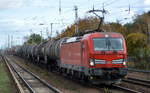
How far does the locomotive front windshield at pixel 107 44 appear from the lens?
18.7 metres

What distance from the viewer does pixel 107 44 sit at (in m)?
18.8

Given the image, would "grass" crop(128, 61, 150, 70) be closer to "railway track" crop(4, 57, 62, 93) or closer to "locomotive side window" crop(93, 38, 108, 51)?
"railway track" crop(4, 57, 62, 93)

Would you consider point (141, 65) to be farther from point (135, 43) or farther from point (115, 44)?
point (115, 44)

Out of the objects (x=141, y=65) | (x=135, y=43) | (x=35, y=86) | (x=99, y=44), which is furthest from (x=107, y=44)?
(x=135, y=43)

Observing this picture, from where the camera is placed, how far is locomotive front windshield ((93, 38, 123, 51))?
18.7 m

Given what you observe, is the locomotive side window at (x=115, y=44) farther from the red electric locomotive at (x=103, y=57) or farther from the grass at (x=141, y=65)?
the grass at (x=141, y=65)

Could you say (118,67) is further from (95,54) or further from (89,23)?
(89,23)

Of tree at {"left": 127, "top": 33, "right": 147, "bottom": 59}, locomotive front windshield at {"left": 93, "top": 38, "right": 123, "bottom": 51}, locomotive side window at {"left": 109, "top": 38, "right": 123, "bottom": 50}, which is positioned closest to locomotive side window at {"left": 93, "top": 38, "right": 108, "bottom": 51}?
locomotive front windshield at {"left": 93, "top": 38, "right": 123, "bottom": 51}

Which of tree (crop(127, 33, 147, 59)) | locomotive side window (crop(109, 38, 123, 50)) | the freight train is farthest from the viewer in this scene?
tree (crop(127, 33, 147, 59))

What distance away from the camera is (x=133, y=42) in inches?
1599

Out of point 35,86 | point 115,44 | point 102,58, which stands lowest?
point 35,86

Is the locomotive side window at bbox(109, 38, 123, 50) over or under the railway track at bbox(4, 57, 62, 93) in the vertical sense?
over

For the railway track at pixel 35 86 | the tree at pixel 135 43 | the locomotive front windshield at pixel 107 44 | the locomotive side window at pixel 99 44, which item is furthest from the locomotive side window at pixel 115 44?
the tree at pixel 135 43

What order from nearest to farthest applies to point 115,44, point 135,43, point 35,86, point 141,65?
point 115,44 < point 35,86 < point 141,65 < point 135,43
